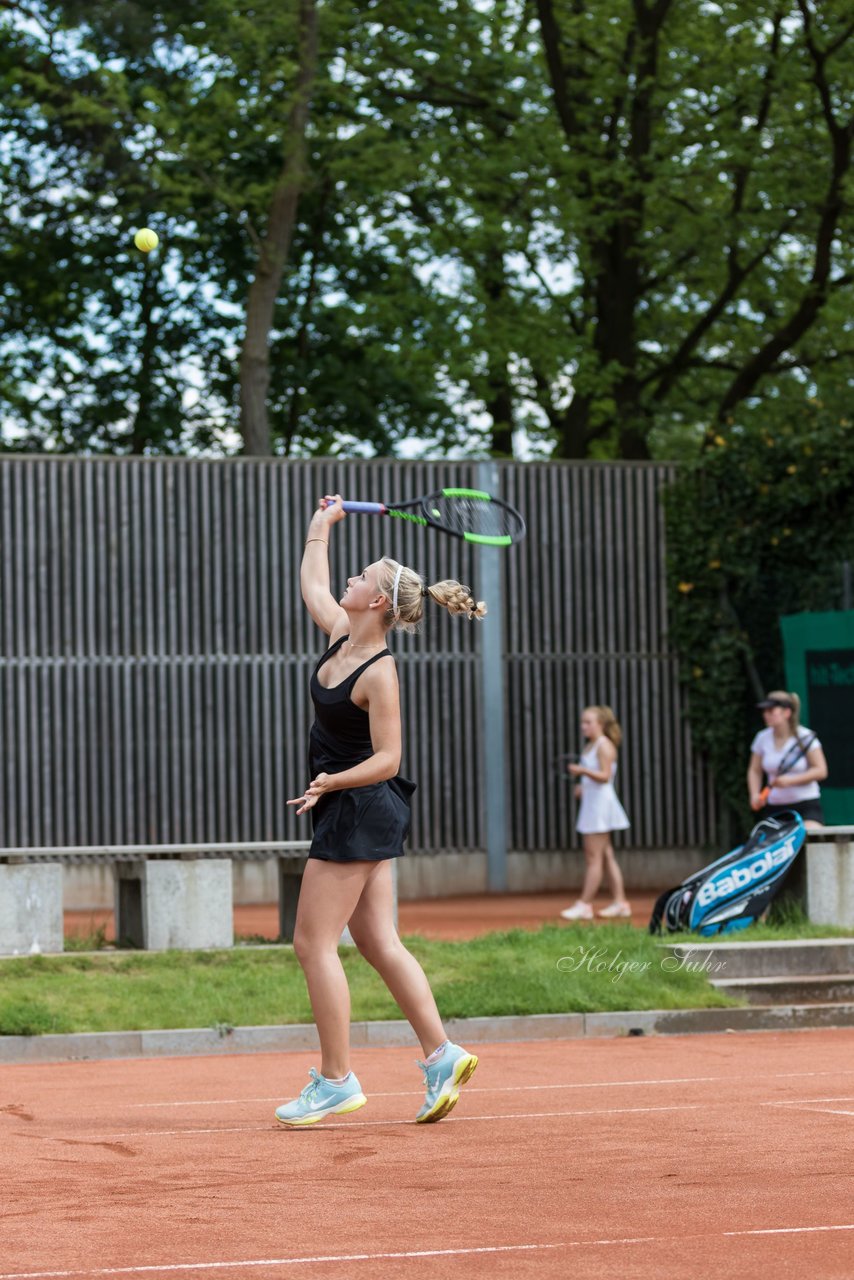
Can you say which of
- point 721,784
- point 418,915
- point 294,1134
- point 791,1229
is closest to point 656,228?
point 721,784

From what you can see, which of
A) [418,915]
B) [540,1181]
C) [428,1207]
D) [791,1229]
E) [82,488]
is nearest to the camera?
[791,1229]

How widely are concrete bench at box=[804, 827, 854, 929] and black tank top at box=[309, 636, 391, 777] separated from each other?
6195mm

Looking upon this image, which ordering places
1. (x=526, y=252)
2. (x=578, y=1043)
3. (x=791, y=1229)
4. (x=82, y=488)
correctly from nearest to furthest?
(x=791, y=1229) < (x=578, y=1043) < (x=82, y=488) < (x=526, y=252)

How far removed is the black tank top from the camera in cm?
779

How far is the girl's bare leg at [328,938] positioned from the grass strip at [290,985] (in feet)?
11.5

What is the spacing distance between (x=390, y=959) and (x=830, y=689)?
11.7 metres

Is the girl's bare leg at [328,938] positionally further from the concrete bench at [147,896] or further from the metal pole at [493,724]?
the metal pole at [493,724]

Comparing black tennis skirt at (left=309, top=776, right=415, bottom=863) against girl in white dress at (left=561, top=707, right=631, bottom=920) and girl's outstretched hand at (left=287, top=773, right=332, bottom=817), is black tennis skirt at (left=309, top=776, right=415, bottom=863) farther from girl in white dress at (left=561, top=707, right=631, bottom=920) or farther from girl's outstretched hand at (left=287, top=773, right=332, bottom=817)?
girl in white dress at (left=561, top=707, right=631, bottom=920)

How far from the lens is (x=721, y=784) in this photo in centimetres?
2138

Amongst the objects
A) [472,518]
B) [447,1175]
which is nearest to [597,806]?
[472,518]

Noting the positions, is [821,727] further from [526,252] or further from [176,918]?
[526,252]

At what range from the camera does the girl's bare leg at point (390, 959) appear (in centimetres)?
786

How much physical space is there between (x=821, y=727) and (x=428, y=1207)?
521 inches

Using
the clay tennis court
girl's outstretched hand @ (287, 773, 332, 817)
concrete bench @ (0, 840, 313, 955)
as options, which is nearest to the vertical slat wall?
concrete bench @ (0, 840, 313, 955)
